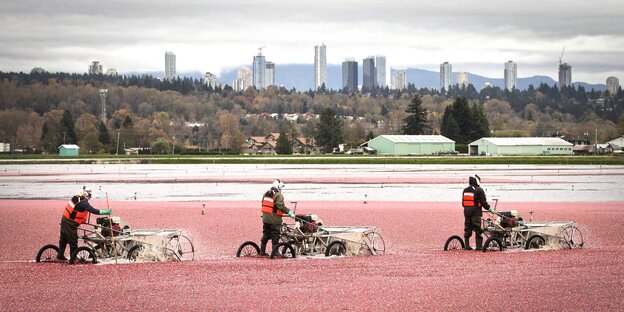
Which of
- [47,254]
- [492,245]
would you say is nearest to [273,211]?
[47,254]

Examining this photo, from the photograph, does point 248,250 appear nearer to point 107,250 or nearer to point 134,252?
point 134,252

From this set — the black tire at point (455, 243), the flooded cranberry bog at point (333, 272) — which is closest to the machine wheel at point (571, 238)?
the flooded cranberry bog at point (333, 272)

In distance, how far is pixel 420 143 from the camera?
197 metres

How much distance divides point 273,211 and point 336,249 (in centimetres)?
237

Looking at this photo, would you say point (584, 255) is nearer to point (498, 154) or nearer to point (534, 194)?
point (534, 194)

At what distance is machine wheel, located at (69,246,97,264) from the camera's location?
25688 mm

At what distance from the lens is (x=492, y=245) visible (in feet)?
94.0

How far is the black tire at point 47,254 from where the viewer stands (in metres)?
26.5

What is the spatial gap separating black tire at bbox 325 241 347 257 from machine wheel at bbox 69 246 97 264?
23.3 feet

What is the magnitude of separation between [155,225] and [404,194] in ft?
89.2

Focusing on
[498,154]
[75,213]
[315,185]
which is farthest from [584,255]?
[498,154]

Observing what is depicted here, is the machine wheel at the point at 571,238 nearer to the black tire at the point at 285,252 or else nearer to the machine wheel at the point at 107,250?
the black tire at the point at 285,252

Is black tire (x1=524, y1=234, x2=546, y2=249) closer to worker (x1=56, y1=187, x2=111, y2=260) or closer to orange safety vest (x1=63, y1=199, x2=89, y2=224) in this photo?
A: worker (x1=56, y1=187, x2=111, y2=260)

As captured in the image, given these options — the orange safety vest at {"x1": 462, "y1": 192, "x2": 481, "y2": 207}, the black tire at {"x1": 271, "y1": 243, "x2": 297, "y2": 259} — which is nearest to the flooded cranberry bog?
the black tire at {"x1": 271, "y1": 243, "x2": 297, "y2": 259}
